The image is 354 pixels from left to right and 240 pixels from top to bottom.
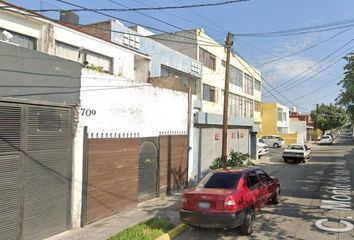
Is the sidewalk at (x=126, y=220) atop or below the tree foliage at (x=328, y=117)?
below

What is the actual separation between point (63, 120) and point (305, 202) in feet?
29.6

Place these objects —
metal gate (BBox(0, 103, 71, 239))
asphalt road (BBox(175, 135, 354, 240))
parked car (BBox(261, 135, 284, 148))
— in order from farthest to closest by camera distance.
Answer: parked car (BBox(261, 135, 284, 148)) → asphalt road (BBox(175, 135, 354, 240)) → metal gate (BBox(0, 103, 71, 239))

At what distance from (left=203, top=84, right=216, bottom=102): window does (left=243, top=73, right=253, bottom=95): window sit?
38.7ft

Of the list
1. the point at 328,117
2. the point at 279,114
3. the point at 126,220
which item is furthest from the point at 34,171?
the point at 328,117

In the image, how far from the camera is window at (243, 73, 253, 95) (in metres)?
49.3

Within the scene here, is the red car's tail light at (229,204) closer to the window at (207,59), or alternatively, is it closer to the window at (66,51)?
the window at (66,51)

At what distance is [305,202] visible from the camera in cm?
1538

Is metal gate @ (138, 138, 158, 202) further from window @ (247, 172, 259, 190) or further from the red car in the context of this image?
window @ (247, 172, 259, 190)

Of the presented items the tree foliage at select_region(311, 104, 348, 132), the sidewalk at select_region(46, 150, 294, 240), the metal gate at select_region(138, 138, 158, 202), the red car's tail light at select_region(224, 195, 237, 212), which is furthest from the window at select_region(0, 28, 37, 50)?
the tree foliage at select_region(311, 104, 348, 132)

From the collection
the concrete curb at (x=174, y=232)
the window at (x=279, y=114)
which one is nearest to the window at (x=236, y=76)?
the window at (x=279, y=114)

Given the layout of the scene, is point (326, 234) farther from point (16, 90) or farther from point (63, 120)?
point (16, 90)

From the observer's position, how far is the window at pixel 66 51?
14672 millimetres

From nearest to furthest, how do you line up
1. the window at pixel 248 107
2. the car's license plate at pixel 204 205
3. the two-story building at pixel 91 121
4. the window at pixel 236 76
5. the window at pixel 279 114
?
the two-story building at pixel 91 121
the car's license plate at pixel 204 205
the window at pixel 236 76
the window at pixel 248 107
the window at pixel 279 114

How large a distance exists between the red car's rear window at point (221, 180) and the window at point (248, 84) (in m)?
37.7
